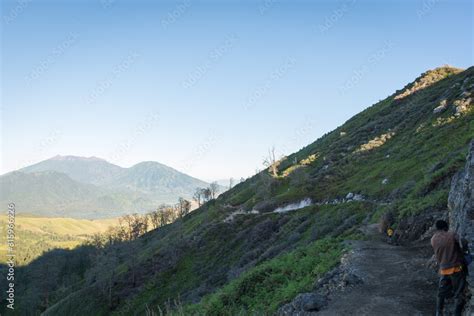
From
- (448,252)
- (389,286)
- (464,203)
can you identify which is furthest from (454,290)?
(464,203)

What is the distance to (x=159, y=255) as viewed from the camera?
304 ft

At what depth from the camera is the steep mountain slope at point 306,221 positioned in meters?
23.6

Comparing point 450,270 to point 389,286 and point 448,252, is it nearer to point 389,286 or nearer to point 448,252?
point 448,252

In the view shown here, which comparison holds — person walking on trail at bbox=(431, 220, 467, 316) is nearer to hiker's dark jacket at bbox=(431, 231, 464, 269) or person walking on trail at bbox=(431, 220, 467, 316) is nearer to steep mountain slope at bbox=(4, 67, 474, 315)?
hiker's dark jacket at bbox=(431, 231, 464, 269)

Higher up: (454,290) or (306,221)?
(454,290)

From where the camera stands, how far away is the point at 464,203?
15.5m

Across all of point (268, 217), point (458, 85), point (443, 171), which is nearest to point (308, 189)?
point (268, 217)

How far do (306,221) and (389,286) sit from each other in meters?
36.3

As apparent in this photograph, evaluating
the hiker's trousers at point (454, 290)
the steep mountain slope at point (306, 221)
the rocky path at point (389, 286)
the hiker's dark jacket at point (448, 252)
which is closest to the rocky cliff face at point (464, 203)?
the hiker's trousers at point (454, 290)

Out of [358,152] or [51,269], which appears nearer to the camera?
[358,152]

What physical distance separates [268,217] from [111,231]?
13386cm

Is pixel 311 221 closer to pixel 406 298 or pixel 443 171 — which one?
pixel 443 171

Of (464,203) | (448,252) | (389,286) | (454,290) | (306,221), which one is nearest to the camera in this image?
(454,290)

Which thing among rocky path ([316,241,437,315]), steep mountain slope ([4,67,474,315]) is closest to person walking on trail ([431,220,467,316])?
rocky path ([316,241,437,315])
